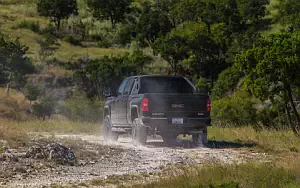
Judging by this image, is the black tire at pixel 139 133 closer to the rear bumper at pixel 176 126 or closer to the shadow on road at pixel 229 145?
the rear bumper at pixel 176 126

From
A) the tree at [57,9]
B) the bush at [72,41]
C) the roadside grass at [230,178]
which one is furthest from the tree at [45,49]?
the roadside grass at [230,178]

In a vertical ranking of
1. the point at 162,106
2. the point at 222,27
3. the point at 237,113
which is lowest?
the point at 237,113

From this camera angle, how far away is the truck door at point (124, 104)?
664 inches

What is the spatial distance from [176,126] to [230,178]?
6597 mm

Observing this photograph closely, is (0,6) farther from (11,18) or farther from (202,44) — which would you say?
(202,44)

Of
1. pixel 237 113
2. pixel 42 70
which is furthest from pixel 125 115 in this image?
pixel 42 70

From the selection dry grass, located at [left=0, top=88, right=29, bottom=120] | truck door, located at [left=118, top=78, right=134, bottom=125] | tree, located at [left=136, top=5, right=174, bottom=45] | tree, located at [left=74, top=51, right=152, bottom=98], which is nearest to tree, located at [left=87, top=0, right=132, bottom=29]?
tree, located at [left=136, top=5, right=174, bottom=45]

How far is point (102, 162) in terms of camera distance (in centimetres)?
1177

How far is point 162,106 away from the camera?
15086mm

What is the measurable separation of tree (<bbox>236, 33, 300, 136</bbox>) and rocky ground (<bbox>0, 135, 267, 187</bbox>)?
832 cm

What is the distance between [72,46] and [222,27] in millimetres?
24074

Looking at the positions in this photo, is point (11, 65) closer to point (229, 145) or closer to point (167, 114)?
point (167, 114)

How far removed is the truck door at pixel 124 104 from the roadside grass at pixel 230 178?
7598 mm

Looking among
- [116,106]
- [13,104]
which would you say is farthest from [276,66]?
[13,104]
